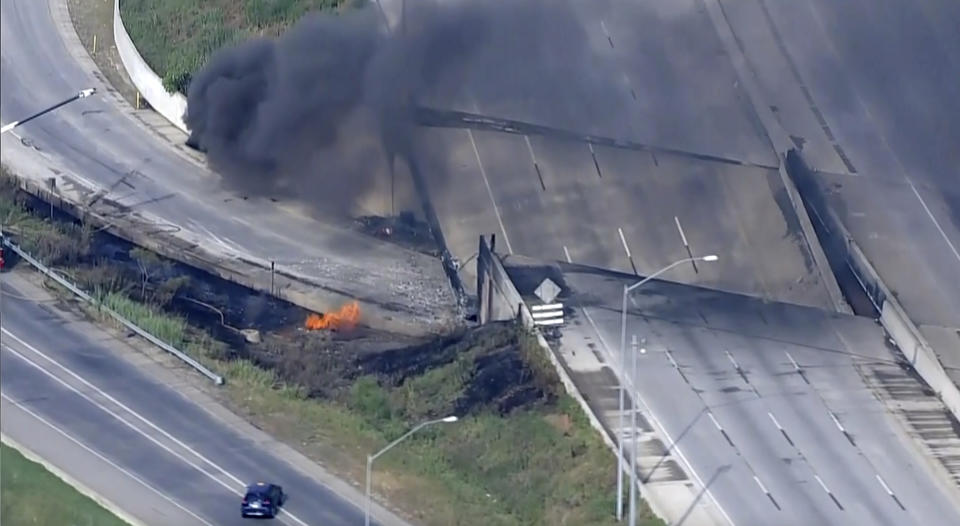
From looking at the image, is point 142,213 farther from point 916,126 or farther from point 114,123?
point 916,126

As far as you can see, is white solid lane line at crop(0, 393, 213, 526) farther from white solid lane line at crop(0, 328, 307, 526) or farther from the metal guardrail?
the metal guardrail

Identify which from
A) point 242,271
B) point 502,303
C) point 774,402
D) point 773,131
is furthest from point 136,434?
point 773,131

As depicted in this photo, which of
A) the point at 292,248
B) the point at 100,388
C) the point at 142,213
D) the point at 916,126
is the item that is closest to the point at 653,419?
the point at 100,388

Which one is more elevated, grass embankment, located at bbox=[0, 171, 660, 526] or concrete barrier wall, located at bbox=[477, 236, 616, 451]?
concrete barrier wall, located at bbox=[477, 236, 616, 451]

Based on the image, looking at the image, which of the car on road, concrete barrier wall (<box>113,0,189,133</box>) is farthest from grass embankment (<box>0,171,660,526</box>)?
concrete barrier wall (<box>113,0,189,133</box>)

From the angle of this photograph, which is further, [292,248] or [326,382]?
[292,248]

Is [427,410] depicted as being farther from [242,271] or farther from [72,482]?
[242,271]
